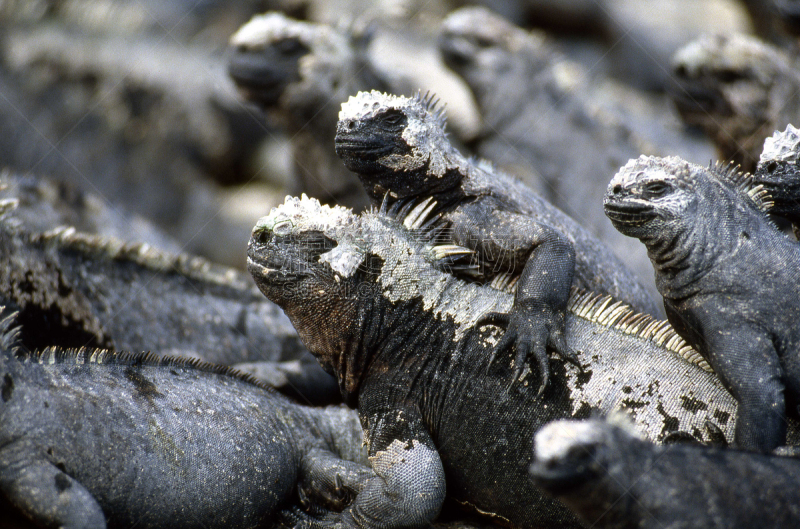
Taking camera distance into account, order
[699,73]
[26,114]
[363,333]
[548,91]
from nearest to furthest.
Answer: [363,333]
[699,73]
[548,91]
[26,114]

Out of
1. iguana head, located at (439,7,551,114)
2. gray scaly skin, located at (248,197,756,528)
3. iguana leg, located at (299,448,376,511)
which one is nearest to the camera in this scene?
gray scaly skin, located at (248,197,756,528)

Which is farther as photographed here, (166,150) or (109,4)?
(109,4)

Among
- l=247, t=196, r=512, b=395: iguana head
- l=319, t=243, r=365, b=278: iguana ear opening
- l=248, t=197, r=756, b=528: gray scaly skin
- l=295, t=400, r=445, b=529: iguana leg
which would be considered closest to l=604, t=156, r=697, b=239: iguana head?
l=248, t=197, r=756, b=528: gray scaly skin

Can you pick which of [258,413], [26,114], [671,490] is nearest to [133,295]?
[258,413]

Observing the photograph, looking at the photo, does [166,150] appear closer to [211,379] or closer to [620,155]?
[620,155]

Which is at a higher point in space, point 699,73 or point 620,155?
point 699,73

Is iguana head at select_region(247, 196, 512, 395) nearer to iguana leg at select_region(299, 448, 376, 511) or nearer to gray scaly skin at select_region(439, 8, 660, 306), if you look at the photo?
iguana leg at select_region(299, 448, 376, 511)

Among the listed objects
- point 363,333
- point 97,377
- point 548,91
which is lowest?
point 97,377
